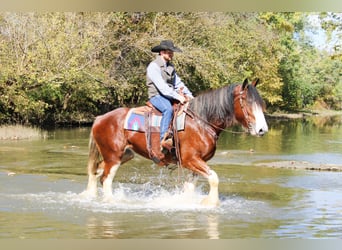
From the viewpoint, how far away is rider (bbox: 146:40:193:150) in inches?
291

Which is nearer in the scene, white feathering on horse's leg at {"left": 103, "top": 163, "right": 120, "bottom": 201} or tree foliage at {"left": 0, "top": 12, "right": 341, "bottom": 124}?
white feathering on horse's leg at {"left": 103, "top": 163, "right": 120, "bottom": 201}

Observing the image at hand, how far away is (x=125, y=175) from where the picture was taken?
10336 millimetres

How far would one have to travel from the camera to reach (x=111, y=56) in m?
23.6

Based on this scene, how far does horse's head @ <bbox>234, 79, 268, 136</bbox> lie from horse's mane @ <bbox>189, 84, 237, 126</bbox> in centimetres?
8

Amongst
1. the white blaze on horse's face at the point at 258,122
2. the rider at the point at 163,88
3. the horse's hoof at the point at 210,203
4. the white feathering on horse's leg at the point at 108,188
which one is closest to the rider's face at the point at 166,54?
the rider at the point at 163,88

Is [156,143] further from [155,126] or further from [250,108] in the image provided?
[250,108]

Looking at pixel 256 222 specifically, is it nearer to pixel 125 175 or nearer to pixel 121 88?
pixel 125 175

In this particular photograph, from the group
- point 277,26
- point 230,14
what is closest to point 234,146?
point 230,14

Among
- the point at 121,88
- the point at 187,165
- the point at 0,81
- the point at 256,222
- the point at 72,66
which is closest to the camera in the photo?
the point at 256,222

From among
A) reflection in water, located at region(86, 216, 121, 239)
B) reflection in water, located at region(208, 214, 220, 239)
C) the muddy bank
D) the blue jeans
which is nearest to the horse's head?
the blue jeans

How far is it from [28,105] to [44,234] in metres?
14.1

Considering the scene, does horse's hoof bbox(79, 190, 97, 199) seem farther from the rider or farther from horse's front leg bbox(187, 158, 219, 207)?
horse's front leg bbox(187, 158, 219, 207)

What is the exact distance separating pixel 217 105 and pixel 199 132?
36 centimetres

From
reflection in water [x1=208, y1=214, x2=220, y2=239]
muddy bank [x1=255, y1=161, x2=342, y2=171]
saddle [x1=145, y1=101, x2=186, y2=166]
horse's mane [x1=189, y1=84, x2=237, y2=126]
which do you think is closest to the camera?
reflection in water [x1=208, y1=214, x2=220, y2=239]
